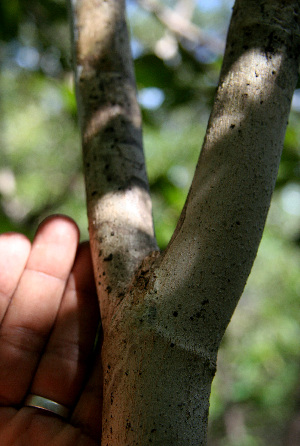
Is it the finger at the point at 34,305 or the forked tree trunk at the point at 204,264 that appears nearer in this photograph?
the forked tree trunk at the point at 204,264

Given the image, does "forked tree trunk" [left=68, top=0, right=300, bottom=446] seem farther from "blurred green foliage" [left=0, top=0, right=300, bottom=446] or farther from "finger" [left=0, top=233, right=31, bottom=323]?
"blurred green foliage" [left=0, top=0, right=300, bottom=446]

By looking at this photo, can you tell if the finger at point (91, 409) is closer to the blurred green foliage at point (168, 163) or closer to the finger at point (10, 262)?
the finger at point (10, 262)

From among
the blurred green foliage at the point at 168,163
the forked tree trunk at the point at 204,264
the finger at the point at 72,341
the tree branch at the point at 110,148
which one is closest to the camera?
the forked tree trunk at the point at 204,264

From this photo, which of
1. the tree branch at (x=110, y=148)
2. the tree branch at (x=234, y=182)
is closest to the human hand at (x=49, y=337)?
the tree branch at (x=110, y=148)

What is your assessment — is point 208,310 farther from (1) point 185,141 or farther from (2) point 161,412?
(1) point 185,141

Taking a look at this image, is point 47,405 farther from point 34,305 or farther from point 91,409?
point 34,305

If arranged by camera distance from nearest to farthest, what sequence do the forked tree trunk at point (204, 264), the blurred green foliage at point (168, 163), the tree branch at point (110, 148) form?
the forked tree trunk at point (204, 264)
the tree branch at point (110, 148)
the blurred green foliage at point (168, 163)
